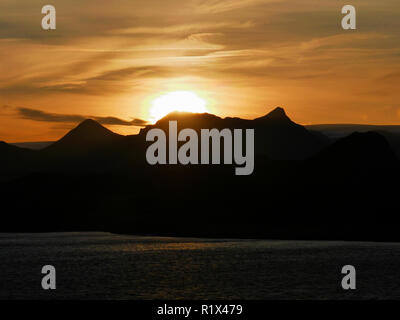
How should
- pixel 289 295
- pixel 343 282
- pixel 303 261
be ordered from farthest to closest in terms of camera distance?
pixel 303 261 → pixel 343 282 → pixel 289 295

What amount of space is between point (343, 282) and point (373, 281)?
8.23 meters

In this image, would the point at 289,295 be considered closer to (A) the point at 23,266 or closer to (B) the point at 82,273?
(B) the point at 82,273

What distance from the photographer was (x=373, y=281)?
9338 centimetres
